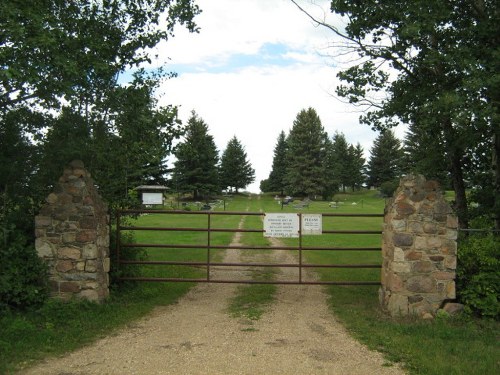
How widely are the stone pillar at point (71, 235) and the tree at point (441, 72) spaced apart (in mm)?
6018

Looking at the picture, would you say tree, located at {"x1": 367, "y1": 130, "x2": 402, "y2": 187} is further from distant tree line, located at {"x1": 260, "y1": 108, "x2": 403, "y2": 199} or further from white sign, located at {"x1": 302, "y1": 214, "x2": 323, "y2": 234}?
white sign, located at {"x1": 302, "y1": 214, "x2": 323, "y2": 234}

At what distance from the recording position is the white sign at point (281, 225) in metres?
8.66

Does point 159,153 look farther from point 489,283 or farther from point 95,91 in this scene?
point 489,283

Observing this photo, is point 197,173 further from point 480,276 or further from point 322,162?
point 480,276

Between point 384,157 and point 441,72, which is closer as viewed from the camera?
point 441,72

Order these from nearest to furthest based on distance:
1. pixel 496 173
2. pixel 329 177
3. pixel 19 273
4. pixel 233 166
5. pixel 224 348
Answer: pixel 224 348 → pixel 19 273 → pixel 496 173 → pixel 329 177 → pixel 233 166

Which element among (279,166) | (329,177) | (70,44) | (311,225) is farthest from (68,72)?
(279,166)

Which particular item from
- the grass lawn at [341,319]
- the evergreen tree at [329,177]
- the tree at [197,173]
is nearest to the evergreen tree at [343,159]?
the evergreen tree at [329,177]

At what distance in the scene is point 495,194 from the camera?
10.2 m

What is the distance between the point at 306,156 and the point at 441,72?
179 ft

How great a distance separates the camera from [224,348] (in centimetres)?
584

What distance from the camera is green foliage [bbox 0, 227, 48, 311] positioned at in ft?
22.6

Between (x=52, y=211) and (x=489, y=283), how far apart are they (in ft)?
22.8

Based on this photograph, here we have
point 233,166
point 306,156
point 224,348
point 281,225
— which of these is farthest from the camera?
point 233,166
